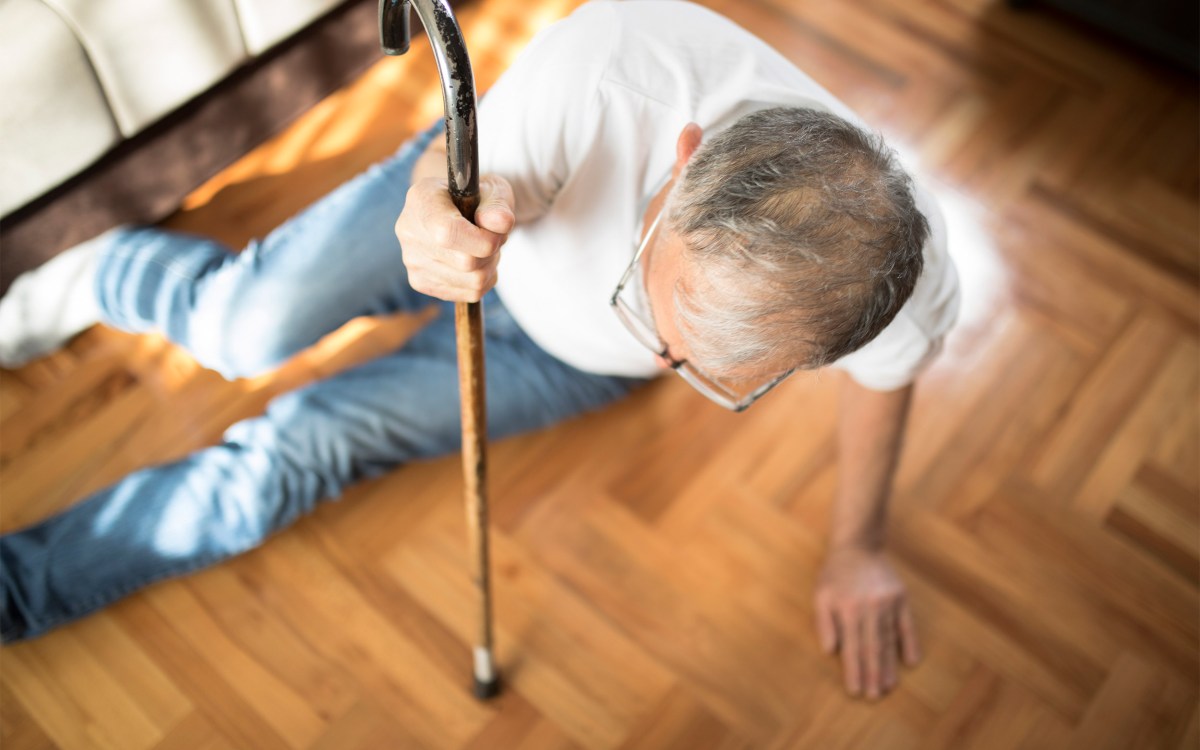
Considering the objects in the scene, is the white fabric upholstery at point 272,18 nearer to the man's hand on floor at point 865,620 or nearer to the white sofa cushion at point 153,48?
the white sofa cushion at point 153,48

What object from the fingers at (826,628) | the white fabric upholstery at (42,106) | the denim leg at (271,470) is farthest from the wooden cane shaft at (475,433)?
the white fabric upholstery at (42,106)

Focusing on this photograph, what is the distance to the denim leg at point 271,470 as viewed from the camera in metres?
1.07

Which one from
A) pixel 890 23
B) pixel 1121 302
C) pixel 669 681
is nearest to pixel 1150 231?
pixel 1121 302

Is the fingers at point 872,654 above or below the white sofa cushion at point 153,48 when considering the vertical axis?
below

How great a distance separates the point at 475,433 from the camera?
86cm

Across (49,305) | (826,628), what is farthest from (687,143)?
(49,305)

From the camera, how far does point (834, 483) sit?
131cm

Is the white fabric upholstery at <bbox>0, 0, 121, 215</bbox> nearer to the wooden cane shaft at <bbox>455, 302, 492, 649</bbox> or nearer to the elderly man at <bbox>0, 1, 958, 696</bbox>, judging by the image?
the elderly man at <bbox>0, 1, 958, 696</bbox>

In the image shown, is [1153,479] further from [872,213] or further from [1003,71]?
[872,213]

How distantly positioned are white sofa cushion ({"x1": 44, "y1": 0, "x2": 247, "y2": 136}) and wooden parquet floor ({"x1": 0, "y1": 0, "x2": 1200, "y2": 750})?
7.0 inches

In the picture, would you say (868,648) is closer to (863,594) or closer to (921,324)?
(863,594)

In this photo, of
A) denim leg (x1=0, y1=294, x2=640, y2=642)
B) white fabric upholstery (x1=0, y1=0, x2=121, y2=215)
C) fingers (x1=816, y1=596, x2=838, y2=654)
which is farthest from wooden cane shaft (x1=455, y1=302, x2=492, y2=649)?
white fabric upholstery (x1=0, y1=0, x2=121, y2=215)

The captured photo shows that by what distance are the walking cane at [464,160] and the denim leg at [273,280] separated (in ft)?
1.07

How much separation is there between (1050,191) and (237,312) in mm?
1164
